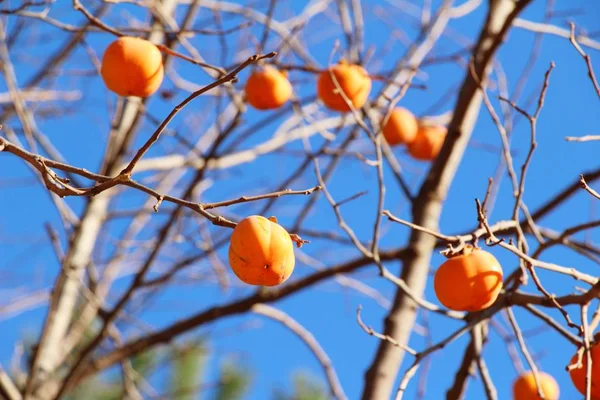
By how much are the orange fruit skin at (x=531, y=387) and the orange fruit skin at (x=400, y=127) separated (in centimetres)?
97

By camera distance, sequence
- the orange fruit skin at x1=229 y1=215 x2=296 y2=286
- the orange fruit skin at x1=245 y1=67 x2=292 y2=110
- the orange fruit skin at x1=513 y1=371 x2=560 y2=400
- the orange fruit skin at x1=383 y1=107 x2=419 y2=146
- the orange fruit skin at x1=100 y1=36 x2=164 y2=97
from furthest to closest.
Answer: the orange fruit skin at x1=383 y1=107 x2=419 y2=146 < the orange fruit skin at x1=245 y1=67 x2=292 y2=110 < the orange fruit skin at x1=513 y1=371 x2=560 y2=400 < the orange fruit skin at x1=100 y1=36 x2=164 y2=97 < the orange fruit skin at x1=229 y1=215 x2=296 y2=286

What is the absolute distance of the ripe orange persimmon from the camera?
7.40 ft

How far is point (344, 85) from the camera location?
2.25 metres

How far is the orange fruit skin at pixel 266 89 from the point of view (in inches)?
86.2

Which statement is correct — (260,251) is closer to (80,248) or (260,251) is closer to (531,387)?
(531,387)

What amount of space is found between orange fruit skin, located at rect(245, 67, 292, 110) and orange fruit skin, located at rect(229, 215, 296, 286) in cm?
→ 93

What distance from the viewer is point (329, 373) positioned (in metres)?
2.45

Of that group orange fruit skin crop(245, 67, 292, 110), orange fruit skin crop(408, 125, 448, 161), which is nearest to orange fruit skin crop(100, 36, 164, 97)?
orange fruit skin crop(245, 67, 292, 110)

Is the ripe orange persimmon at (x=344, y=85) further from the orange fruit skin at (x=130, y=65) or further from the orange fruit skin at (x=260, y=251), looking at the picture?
the orange fruit skin at (x=260, y=251)

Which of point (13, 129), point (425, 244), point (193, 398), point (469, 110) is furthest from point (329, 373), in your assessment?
point (193, 398)

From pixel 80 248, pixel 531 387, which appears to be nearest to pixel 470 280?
pixel 531 387

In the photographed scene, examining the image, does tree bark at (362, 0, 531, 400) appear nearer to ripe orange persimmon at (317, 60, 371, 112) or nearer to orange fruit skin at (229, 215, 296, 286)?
ripe orange persimmon at (317, 60, 371, 112)

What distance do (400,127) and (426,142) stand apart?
0.25 m

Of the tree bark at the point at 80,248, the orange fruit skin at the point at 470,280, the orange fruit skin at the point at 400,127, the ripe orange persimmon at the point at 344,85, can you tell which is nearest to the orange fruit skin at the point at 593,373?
the orange fruit skin at the point at 470,280
